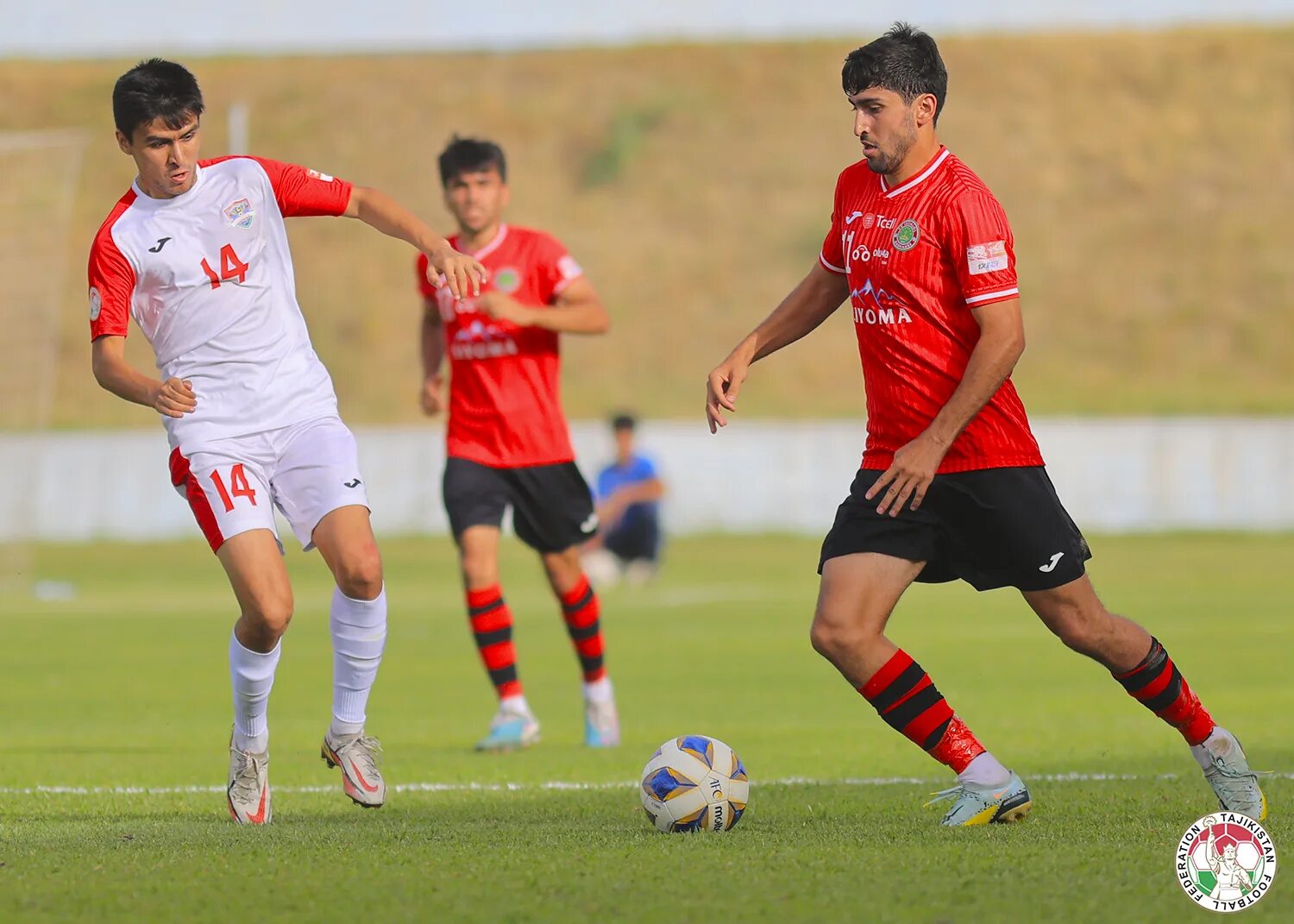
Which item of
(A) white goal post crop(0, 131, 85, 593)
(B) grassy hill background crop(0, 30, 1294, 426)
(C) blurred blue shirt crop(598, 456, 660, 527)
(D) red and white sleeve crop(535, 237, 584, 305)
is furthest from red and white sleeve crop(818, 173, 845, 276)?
(B) grassy hill background crop(0, 30, 1294, 426)

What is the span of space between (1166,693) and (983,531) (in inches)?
30.0

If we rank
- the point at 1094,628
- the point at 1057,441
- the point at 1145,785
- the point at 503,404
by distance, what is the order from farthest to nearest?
the point at 1057,441 < the point at 503,404 < the point at 1145,785 < the point at 1094,628

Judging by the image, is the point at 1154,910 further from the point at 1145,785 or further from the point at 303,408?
the point at 303,408

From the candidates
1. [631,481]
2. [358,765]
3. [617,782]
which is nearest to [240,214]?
[358,765]

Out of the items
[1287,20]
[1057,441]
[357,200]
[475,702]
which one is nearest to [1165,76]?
[1287,20]

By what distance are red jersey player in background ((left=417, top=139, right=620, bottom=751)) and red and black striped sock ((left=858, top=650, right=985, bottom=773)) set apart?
127 inches

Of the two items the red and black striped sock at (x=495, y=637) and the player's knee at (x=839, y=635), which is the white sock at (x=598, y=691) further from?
the player's knee at (x=839, y=635)

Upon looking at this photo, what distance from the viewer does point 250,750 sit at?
6.07 m

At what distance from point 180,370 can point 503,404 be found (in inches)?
115

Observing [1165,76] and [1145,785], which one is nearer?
[1145,785]

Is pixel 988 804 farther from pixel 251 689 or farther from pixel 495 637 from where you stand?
pixel 495 637

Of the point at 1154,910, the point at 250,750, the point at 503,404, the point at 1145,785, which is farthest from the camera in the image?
the point at 503,404

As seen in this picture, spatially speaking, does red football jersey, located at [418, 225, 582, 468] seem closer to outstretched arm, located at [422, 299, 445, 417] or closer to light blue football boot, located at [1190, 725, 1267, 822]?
outstretched arm, located at [422, 299, 445, 417]

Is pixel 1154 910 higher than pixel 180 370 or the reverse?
the reverse
